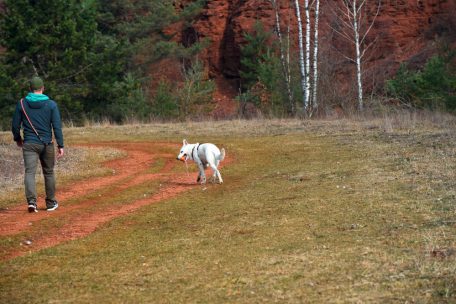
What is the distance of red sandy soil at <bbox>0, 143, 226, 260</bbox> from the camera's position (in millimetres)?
10453

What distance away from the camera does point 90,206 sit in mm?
13086

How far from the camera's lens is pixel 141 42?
46.5 metres

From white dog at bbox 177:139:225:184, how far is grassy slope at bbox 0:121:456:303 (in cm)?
61

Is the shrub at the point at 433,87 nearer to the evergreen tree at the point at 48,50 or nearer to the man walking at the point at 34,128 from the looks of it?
the evergreen tree at the point at 48,50

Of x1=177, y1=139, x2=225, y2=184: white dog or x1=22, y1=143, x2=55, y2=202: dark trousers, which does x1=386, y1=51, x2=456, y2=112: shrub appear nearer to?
x1=177, y1=139, x2=225, y2=184: white dog

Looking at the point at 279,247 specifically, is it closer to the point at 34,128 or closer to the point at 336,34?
the point at 34,128

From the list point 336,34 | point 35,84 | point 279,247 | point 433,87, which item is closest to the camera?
point 279,247

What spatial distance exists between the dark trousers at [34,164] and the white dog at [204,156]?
12.0 ft

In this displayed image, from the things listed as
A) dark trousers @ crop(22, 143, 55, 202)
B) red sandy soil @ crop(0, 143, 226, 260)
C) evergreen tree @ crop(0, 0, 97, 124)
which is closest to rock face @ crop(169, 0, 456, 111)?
evergreen tree @ crop(0, 0, 97, 124)

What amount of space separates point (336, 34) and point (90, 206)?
39.0 m

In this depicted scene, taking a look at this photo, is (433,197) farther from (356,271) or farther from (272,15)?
(272,15)

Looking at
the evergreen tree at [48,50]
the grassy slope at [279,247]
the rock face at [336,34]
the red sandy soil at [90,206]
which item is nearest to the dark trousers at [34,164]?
the red sandy soil at [90,206]

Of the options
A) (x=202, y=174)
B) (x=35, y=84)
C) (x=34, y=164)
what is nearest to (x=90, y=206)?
(x=34, y=164)

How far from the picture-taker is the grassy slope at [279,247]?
698 cm
